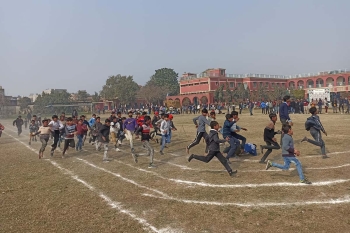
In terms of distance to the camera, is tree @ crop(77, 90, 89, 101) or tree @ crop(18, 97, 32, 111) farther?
tree @ crop(77, 90, 89, 101)

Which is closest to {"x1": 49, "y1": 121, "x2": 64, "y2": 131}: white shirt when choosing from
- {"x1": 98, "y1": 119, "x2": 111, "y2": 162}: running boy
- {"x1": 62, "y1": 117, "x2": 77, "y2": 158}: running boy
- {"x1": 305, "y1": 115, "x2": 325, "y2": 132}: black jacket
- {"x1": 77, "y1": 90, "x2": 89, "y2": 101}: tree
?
{"x1": 62, "y1": 117, "x2": 77, "y2": 158}: running boy

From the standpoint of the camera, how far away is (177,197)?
6871 mm

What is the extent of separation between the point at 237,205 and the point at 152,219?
1.84 m

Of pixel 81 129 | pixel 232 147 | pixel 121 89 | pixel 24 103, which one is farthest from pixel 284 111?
pixel 24 103

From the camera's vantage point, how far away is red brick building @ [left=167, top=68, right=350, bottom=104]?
7081 centimetres

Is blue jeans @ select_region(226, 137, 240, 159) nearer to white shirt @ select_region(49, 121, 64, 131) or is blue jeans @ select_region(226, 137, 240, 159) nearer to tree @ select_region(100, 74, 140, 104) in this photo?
white shirt @ select_region(49, 121, 64, 131)

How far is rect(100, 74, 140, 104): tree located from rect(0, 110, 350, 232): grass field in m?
61.8

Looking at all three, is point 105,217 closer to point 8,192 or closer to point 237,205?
point 237,205

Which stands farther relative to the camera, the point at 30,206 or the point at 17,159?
the point at 17,159

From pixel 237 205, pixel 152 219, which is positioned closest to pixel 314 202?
pixel 237 205

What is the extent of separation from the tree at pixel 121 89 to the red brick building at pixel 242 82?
37.6 feet

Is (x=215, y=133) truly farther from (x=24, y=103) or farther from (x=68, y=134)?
(x=24, y=103)

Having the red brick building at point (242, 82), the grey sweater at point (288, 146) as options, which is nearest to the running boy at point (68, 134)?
the grey sweater at point (288, 146)

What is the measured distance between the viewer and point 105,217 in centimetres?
588
